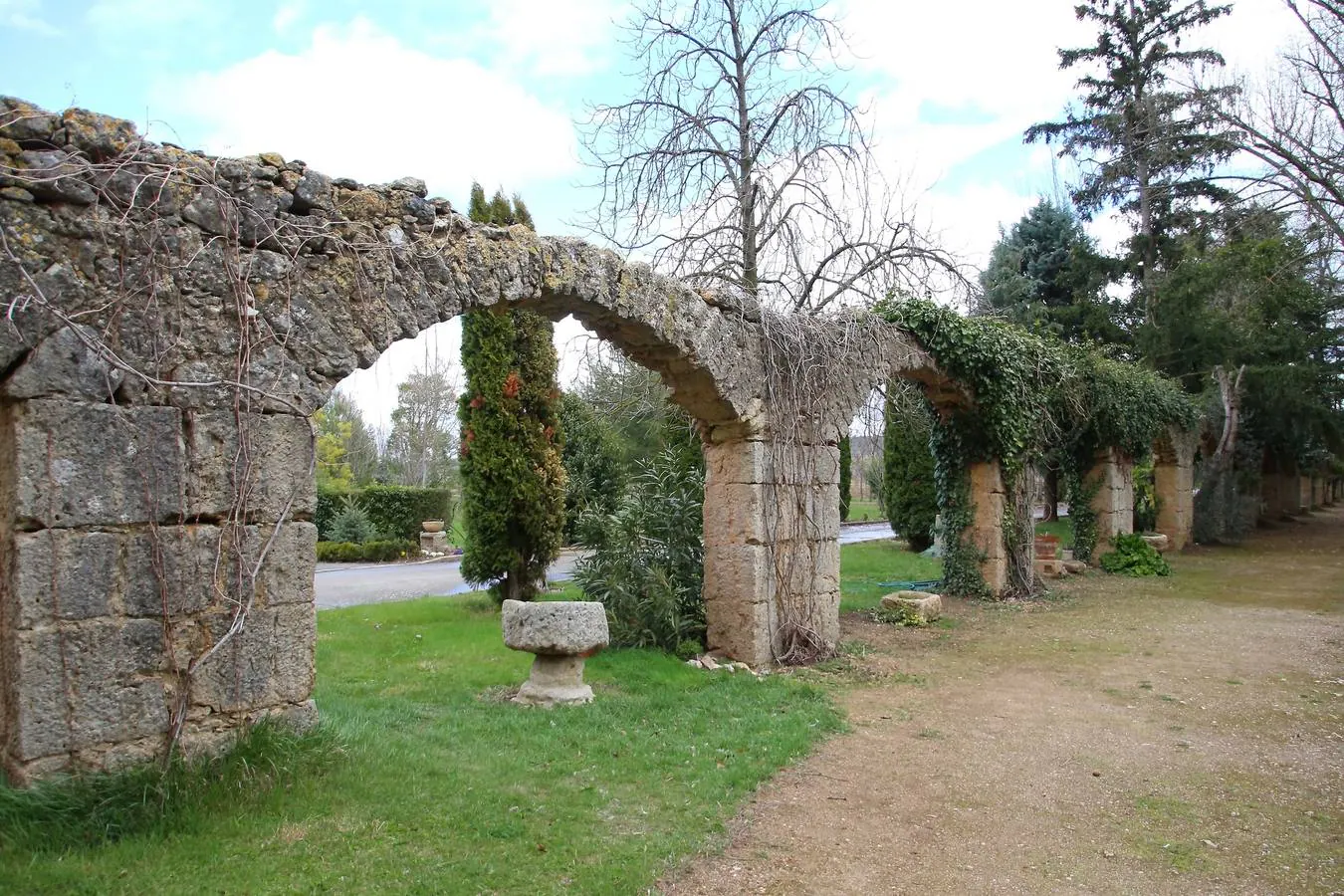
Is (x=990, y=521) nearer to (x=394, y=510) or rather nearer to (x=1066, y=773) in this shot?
(x=1066, y=773)

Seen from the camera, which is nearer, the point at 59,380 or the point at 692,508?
the point at 59,380

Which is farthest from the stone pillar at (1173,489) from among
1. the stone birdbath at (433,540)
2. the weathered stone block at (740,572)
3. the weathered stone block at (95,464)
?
the weathered stone block at (95,464)

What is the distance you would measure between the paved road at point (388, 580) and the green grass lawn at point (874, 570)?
3633 millimetres

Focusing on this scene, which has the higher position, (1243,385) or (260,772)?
(1243,385)

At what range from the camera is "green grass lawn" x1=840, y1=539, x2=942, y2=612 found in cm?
1061

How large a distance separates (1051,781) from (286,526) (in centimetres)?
406

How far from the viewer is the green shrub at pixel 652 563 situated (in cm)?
725

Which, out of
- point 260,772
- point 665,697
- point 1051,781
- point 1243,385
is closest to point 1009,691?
point 1051,781

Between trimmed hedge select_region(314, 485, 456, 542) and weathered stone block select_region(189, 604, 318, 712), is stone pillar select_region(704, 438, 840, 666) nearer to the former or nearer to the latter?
weathered stone block select_region(189, 604, 318, 712)

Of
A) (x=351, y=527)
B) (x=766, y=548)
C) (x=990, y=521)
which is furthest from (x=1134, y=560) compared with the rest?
(x=351, y=527)

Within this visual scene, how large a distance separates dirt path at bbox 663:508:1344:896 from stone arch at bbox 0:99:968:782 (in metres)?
2.18

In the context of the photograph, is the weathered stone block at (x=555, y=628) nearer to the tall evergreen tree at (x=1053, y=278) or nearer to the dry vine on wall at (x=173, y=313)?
the dry vine on wall at (x=173, y=313)

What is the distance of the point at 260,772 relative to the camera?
3.54m

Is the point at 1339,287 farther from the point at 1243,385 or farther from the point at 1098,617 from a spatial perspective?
the point at 1098,617
